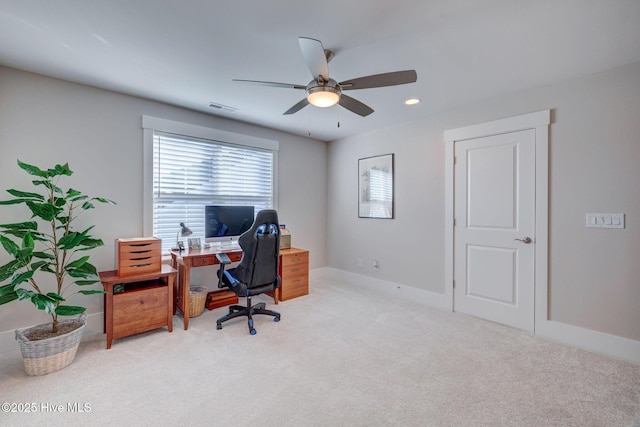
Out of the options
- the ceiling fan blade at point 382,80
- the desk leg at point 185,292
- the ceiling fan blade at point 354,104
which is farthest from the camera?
the desk leg at point 185,292

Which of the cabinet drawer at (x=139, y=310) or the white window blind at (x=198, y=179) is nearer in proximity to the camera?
the cabinet drawer at (x=139, y=310)

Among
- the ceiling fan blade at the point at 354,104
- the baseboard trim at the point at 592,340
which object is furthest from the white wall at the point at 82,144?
the baseboard trim at the point at 592,340

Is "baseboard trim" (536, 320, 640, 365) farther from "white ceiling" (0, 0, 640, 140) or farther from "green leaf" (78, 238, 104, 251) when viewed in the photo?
"green leaf" (78, 238, 104, 251)

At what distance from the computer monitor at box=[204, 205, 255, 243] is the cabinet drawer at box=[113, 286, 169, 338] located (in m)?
0.86

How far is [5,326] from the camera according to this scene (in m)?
2.37

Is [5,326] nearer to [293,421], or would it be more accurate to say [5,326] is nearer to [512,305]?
[293,421]

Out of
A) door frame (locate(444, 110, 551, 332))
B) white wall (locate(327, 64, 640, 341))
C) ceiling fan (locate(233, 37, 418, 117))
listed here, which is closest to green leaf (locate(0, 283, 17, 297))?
ceiling fan (locate(233, 37, 418, 117))

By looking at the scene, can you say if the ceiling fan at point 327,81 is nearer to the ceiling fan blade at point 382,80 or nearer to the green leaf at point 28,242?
the ceiling fan blade at point 382,80

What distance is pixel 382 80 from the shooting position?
1898mm

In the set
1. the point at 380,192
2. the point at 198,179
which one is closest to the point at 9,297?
the point at 198,179

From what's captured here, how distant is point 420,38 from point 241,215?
8.92 feet

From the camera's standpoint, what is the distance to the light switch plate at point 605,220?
2.32 metres

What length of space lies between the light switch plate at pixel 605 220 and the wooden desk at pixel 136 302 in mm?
3923

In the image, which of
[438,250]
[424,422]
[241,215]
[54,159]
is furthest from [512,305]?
[54,159]
